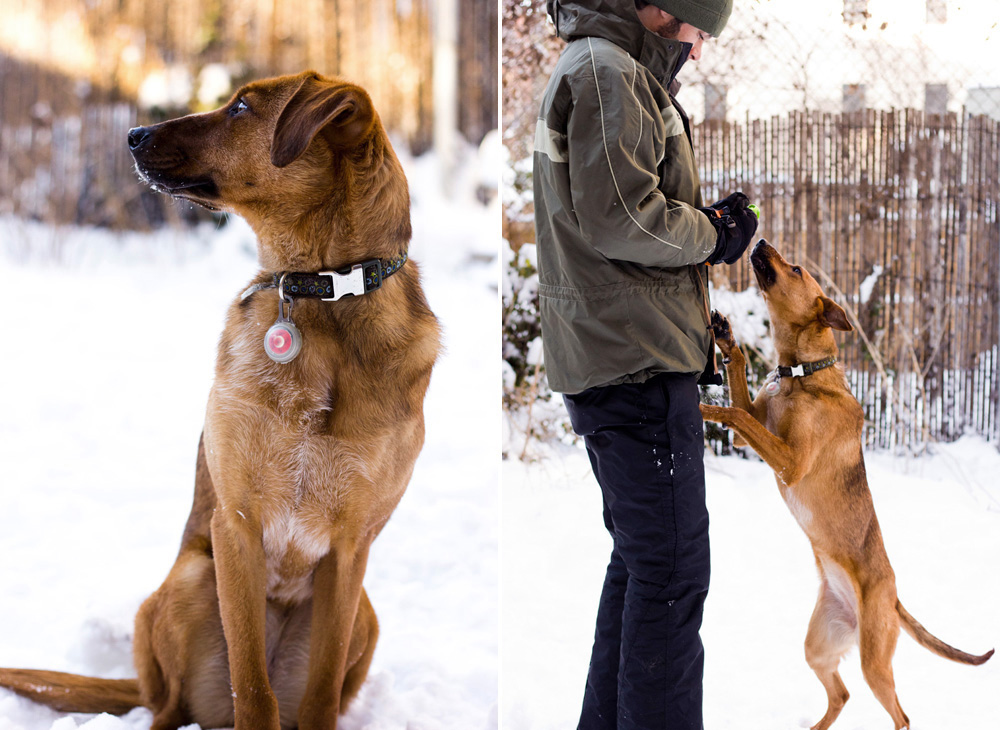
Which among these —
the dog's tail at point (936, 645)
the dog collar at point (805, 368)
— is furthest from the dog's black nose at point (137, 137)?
the dog's tail at point (936, 645)

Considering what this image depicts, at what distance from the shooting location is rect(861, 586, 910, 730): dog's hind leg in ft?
5.57

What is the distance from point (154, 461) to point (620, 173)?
7.49ft

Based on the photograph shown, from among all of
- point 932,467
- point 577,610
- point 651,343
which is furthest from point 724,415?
point 932,467

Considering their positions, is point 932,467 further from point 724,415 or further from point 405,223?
point 405,223

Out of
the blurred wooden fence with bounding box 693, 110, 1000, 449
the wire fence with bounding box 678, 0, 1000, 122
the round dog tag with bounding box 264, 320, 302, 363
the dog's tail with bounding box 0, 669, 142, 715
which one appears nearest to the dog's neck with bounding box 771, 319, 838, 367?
the blurred wooden fence with bounding box 693, 110, 1000, 449

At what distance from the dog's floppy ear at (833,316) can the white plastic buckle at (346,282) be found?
46.3 inches

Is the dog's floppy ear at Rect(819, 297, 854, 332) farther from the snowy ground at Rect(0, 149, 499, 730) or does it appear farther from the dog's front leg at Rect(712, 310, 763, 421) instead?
the snowy ground at Rect(0, 149, 499, 730)

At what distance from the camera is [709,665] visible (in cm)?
188

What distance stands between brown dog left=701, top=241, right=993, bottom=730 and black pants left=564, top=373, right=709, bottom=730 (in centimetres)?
38

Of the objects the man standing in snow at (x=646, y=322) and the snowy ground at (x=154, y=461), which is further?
the snowy ground at (x=154, y=461)

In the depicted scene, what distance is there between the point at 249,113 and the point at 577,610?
63.8 inches

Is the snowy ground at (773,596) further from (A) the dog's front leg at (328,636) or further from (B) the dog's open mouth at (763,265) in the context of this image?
(B) the dog's open mouth at (763,265)

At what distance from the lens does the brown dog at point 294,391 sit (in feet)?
4.29

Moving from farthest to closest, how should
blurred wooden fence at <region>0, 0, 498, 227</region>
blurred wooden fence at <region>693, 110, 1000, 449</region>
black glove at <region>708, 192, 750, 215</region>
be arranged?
1. blurred wooden fence at <region>0, 0, 498, 227</region>
2. blurred wooden fence at <region>693, 110, 1000, 449</region>
3. black glove at <region>708, 192, 750, 215</region>
